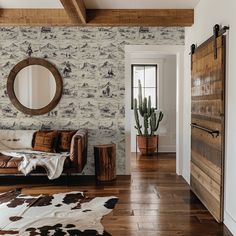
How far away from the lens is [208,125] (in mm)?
3662

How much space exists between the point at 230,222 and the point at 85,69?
339 centimetres

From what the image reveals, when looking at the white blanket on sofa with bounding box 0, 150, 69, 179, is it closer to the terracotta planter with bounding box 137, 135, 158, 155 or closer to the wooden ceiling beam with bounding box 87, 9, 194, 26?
the wooden ceiling beam with bounding box 87, 9, 194, 26

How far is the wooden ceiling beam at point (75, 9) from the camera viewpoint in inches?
154

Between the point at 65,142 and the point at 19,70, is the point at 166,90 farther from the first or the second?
the point at 19,70

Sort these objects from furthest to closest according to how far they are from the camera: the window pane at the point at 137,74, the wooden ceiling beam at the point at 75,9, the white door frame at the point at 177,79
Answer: the window pane at the point at 137,74 < the white door frame at the point at 177,79 < the wooden ceiling beam at the point at 75,9

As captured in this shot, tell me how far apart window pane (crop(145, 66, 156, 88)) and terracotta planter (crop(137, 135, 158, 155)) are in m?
1.34

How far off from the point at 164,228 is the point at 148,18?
3.16 meters

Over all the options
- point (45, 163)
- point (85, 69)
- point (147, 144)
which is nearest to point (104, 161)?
point (45, 163)

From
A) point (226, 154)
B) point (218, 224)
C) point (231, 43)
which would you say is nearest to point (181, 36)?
point (231, 43)

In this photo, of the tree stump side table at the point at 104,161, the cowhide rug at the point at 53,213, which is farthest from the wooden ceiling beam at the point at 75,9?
the cowhide rug at the point at 53,213

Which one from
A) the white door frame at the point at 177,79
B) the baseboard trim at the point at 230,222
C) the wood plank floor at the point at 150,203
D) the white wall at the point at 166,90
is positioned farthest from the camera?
the white wall at the point at 166,90

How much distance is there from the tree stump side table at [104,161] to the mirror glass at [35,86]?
1272mm

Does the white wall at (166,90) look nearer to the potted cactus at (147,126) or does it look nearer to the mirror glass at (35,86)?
the potted cactus at (147,126)

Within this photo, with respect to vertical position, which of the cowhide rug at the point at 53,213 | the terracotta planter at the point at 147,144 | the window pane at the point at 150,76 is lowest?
the cowhide rug at the point at 53,213
